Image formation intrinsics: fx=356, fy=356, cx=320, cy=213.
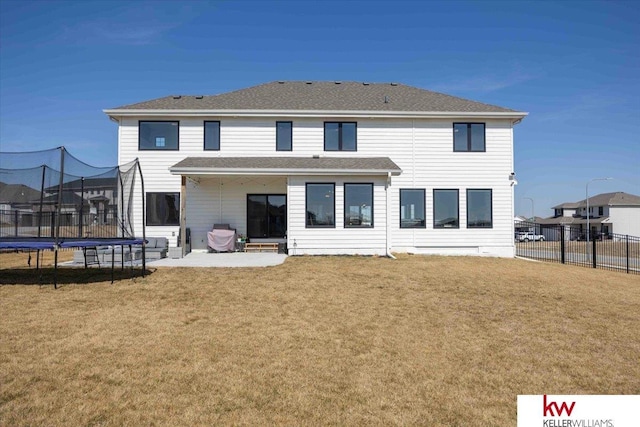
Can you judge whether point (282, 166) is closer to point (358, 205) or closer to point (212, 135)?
point (358, 205)

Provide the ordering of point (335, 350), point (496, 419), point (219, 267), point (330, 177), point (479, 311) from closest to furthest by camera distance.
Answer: point (496, 419)
point (335, 350)
point (479, 311)
point (219, 267)
point (330, 177)

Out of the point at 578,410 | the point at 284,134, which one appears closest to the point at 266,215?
the point at 284,134

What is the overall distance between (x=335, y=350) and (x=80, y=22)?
56.5ft

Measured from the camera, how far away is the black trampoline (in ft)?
29.6

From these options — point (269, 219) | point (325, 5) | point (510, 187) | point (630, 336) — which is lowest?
point (630, 336)

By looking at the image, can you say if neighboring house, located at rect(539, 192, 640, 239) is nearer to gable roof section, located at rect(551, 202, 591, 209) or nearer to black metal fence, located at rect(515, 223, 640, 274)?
gable roof section, located at rect(551, 202, 591, 209)

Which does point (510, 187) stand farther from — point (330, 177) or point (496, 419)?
point (496, 419)

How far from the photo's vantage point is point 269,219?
15898 mm

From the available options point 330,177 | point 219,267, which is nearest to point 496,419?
point 219,267

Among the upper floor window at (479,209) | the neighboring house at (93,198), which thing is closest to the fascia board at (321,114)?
the upper floor window at (479,209)

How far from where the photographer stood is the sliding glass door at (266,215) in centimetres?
1577

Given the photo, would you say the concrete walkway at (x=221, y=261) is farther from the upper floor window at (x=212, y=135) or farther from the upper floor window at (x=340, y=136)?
the upper floor window at (x=340, y=136)

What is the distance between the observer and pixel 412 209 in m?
15.8

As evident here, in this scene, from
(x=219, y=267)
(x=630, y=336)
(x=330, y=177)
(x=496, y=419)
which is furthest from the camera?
(x=330, y=177)
